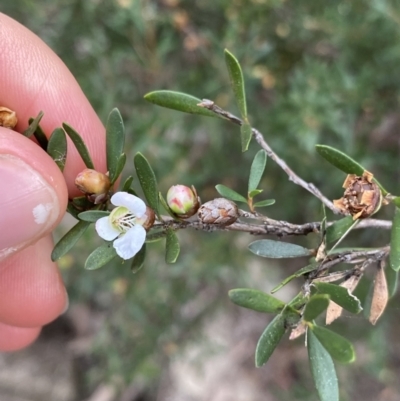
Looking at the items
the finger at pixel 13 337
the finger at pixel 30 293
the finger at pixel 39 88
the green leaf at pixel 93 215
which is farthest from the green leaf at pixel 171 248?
the finger at pixel 13 337

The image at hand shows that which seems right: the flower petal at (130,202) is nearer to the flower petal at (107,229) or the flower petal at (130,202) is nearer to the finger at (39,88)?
the flower petal at (107,229)

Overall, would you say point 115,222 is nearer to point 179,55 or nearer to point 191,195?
point 191,195

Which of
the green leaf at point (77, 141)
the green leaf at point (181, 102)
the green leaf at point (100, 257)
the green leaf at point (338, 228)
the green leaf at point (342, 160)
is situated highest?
the green leaf at point (181, 102)

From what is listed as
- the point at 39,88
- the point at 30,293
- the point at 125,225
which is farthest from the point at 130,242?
the point at 30,293

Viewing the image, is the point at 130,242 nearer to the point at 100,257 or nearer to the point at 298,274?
the point at 100,257

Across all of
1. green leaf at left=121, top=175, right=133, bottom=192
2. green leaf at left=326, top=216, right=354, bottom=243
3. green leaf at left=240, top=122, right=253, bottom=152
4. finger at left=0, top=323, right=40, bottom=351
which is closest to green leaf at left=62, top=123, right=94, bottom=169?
green leaf at left=121, top=175, right=133, bottom=192

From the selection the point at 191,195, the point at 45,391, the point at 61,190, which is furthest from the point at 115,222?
the point at 45,391
